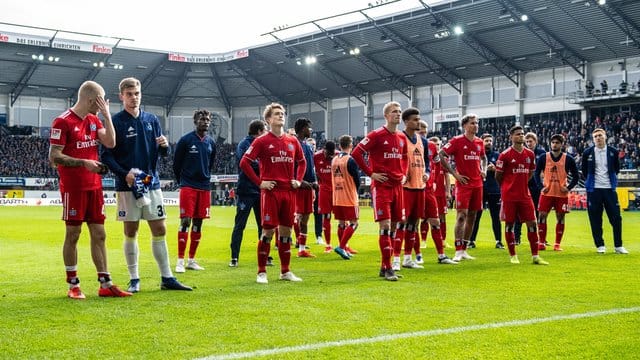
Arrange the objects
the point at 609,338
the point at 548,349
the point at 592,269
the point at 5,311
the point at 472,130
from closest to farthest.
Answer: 1. the point at 548,349
2. the point at 609,338
3. the point at 5,311
4. the point at 592,269
5. the point at 472,130

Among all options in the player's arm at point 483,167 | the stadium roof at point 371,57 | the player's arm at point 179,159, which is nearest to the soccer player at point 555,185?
the player's arm at point 483,167

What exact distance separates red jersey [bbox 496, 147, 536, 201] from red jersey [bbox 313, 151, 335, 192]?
422 cm

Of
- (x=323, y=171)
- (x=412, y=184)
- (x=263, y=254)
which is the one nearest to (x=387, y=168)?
(x=412, y=184)

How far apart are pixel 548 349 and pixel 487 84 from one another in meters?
50.4

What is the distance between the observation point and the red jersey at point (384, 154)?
30.6 feet

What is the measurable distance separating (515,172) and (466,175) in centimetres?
78

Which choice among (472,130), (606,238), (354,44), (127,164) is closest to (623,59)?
(354,44)

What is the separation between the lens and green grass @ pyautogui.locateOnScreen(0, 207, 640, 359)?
5.00 metres

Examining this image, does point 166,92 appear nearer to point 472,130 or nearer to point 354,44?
point 354,44

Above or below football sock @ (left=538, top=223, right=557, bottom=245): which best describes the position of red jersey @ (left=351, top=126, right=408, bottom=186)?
above

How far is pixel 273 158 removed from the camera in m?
8.79

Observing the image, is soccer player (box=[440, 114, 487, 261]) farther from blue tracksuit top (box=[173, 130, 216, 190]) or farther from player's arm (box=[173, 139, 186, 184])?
player's arm (box=[173, 139, 186, 184])

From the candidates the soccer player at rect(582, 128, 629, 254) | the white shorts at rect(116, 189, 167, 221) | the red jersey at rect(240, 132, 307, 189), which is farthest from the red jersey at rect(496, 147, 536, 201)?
the white shorts at rect(116, 189, 167, 221)

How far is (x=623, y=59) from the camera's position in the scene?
1769 inches
